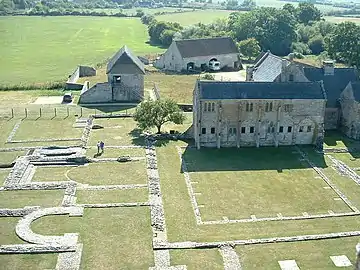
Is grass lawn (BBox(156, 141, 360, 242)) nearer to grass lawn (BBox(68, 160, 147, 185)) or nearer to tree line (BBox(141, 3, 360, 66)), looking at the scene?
grass lawn (BBox(68, 160, 147, 185))

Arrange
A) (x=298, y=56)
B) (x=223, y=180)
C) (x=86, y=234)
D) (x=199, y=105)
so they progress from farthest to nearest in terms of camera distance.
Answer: (x=298, y=56) < (x=199, y=105) < (x=223, y=180) < (x=86, y=234)

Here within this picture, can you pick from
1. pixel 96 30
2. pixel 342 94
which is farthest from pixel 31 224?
pixel 96 30

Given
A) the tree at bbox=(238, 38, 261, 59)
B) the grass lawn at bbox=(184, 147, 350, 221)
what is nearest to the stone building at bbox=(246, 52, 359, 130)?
the grass lawn at bbox=(184, 147, 350, 221)

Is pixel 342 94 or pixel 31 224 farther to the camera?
pixel 342 94

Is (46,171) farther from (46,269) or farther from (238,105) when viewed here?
(238,105)

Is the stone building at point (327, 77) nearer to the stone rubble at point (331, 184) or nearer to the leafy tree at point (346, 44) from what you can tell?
the stone rubble at point (331, 184)

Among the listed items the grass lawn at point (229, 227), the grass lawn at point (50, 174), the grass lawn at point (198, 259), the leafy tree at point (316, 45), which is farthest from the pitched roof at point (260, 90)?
the leafy tree at point (316, 45)

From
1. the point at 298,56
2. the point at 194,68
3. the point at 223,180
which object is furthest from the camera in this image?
the point at 298,56
